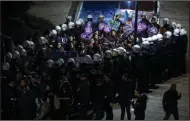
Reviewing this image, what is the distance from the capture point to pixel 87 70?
1302 centimetres

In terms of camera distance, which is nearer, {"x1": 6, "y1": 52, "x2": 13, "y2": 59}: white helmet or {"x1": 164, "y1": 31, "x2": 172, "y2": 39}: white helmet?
{"x1": 6, "y1": 52, "x2": 13, "y2": 59}: white helmet

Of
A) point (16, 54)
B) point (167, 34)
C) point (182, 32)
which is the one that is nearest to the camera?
point (16, 54)

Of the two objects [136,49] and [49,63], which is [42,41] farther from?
[136,49]

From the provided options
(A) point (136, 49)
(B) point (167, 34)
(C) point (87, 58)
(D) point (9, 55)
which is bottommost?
(C) point (87, 58)

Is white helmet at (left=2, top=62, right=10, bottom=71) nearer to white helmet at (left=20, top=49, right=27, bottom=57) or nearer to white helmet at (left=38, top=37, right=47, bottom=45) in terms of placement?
white helmet at (left=20, top=49, right=27, bottom=57)

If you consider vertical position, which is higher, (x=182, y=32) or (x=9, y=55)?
(x=182, y=32)

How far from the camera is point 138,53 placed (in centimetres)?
1388

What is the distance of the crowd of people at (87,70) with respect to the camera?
472 inches

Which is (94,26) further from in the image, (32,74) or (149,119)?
(149,119)

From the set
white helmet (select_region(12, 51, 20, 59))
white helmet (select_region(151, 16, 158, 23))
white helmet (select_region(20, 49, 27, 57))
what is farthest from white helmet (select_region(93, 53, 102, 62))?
white helmet (select_region(151, 16, 158, 23))

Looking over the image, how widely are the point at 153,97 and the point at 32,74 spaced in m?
3.16

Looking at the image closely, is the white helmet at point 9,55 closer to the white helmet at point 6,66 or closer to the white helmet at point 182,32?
the white helmet at point 6,66

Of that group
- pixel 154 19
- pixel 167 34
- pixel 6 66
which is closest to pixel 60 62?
pixel 6 66

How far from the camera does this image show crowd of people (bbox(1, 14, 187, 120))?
1198 centimetres
